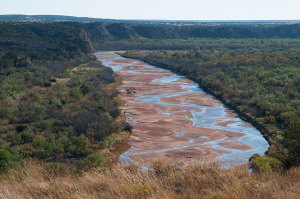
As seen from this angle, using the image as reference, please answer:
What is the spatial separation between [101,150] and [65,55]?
2242 inches

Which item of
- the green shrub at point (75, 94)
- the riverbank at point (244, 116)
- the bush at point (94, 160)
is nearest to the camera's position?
the bush at point (94, 160)

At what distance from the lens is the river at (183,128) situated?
25406 mm

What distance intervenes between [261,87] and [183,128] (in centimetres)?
2094

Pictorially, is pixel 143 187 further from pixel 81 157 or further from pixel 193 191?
pixel 81 157

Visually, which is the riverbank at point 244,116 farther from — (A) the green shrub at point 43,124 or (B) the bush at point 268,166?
(A) the green shrub at point 43,124

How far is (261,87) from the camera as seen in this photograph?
48.4m

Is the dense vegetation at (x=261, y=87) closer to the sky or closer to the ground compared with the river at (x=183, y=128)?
closer to the sky

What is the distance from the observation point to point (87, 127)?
2873 cm

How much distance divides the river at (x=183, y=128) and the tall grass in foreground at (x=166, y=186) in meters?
5.40

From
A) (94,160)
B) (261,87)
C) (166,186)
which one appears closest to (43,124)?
(94,160)

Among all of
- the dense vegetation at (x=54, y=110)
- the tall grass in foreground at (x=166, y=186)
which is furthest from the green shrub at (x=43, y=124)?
the tall grass in foreground at (x=166, y=186)

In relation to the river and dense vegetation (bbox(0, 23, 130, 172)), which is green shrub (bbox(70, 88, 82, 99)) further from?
the river

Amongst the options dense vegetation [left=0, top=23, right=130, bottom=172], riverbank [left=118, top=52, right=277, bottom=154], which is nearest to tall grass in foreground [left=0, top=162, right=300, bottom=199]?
dense vegetation [left=0, top=23, right=130, bottom=172]

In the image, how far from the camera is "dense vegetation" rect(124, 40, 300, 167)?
2868cm
